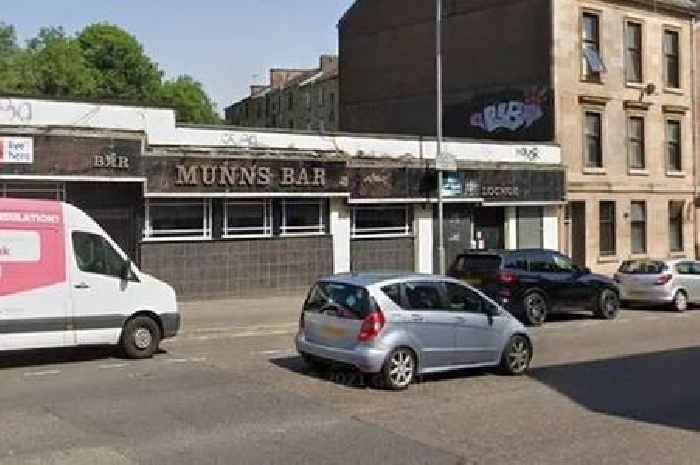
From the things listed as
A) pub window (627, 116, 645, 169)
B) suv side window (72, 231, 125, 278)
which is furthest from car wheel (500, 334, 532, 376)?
pub window (627, 116, 645, 169)

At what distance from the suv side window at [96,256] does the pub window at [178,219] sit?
28.0 feet

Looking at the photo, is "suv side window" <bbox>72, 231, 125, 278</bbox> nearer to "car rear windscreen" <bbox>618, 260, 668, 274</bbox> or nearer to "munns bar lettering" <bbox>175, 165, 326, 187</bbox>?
"munns bar lettering" <bbox>175, 165, 326, 187</bbox>

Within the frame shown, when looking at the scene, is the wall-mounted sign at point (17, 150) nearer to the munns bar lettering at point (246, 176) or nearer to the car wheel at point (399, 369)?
the munns bar lettering at point (246, 176)

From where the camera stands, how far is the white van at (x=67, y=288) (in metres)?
13.1

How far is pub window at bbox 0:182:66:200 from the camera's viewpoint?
2073cm

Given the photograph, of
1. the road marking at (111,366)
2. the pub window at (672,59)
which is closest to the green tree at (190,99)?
the pub window at (672,59)

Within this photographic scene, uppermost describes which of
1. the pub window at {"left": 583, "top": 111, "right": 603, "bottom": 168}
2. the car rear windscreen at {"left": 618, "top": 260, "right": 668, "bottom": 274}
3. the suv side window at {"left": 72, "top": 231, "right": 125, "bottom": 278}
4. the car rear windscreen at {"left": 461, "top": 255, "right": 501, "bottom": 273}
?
the pub window at {"left": 583, "top": 111, "right": 603, "bottom": 168}

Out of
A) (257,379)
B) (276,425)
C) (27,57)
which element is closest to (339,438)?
(276,425)

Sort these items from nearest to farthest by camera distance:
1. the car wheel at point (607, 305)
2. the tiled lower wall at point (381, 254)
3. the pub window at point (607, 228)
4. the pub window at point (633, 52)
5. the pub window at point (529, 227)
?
1. the car wheel at point (607, 305)
2. the tiled lower wall at point (381, 254)
3. the pub window at point (529, 227)
4. the pub window at point (607, 228)
5. the pub window at point (633, 52)

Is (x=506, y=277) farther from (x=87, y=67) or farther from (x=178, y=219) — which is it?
(x=87, y=67)

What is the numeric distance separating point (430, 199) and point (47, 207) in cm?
1642

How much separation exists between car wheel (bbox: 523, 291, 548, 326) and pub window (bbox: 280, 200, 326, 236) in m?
7.17

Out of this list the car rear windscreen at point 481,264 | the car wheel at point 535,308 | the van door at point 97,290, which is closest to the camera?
the van door at point 97,290

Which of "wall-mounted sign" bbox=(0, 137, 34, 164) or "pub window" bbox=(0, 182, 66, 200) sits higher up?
"wall-mounted sign" bbox=(0, 137, 34, 164)
